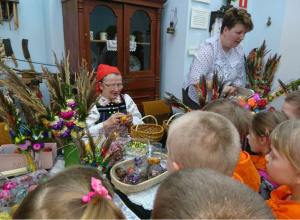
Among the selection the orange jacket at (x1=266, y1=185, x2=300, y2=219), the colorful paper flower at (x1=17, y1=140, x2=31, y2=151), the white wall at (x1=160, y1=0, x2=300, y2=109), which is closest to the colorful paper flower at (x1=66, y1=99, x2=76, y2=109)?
the colorful paper flower at (x1=17, y1=140, x2=31, y2=151)

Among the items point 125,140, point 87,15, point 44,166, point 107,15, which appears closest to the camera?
point 44,166

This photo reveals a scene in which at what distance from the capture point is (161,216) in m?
0.45

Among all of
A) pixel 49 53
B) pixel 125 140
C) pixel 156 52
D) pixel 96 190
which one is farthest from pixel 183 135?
pixel 49 53

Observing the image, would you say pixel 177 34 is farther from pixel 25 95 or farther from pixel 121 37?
pixel 25 95

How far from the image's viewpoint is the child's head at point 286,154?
85 cm

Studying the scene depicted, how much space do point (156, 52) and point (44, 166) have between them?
7.54 ft

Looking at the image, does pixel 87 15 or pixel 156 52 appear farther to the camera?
pixel 156 52

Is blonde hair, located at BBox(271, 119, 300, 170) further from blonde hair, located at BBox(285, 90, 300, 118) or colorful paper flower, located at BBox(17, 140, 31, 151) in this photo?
colorful paper flower, located at BBox(17, 140, 31, 151)

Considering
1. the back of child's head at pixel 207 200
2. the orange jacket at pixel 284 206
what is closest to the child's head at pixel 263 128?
the orange jacket at pixel 284 206

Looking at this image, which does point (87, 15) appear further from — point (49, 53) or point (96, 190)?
point (96, 190)

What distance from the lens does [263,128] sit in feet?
4.26

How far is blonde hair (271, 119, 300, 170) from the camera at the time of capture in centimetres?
85

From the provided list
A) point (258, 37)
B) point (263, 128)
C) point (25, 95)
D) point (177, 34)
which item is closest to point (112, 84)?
point (25, 95)

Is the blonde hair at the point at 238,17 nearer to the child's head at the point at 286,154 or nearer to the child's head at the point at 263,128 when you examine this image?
the child's head at the point at 263,128
